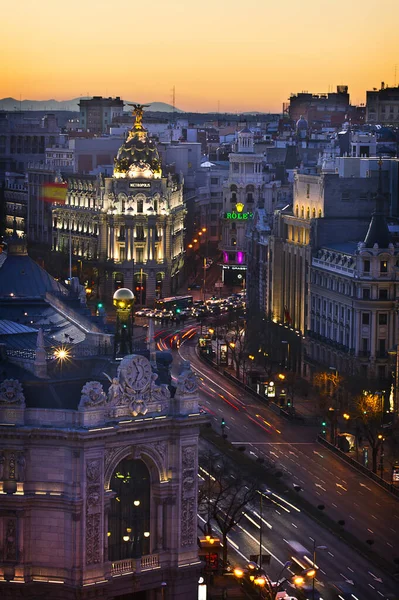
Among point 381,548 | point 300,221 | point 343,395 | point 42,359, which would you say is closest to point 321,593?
point 381,548

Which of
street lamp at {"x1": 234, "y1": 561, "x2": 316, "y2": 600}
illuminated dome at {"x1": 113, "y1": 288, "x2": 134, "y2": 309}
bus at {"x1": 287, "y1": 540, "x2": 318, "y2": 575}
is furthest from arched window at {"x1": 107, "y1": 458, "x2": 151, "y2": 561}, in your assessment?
bus at {"x1": 287, "y1": 540, "x2": 318, "y2": 575}

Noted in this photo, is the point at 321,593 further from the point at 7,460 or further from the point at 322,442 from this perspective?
the point at 322,442

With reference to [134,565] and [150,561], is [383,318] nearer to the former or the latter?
[150,561]

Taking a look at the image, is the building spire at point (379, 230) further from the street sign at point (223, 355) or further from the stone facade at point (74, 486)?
the stone facade at point (74, 486)

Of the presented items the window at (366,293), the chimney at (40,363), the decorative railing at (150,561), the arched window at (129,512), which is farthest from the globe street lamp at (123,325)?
the window at (366,293)

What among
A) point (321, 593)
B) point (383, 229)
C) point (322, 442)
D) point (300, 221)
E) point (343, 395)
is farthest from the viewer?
point (300, 221)

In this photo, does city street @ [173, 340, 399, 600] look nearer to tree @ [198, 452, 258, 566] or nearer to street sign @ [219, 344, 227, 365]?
tree @ [198, 452, 258, 566]

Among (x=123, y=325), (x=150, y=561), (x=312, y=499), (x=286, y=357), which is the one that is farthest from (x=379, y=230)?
(x=150, y=561)

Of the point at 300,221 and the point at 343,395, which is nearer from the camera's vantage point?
the point at 343,395
